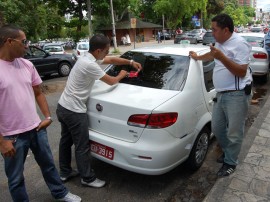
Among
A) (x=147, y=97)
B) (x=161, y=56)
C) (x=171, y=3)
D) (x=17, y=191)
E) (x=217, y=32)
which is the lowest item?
(x=17, y=191)

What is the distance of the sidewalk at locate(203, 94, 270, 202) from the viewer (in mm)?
3102

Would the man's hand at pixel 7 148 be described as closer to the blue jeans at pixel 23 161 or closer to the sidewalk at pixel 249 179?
the blue jeans at pixel 23 161

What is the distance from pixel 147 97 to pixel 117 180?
118cm

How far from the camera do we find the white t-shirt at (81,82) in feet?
10.3

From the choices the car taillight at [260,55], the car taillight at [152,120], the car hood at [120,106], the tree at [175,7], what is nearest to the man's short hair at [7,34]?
the car hood at [120,106]

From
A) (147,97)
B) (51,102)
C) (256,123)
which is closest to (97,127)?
(147,97)

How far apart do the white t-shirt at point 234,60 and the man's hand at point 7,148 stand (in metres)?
2.23

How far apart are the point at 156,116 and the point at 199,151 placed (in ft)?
3.68

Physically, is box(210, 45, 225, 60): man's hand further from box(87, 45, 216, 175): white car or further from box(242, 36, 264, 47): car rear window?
box(242, 36, 264, 47): car rear window

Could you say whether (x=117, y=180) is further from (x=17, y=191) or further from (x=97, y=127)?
(x=17, y=191)

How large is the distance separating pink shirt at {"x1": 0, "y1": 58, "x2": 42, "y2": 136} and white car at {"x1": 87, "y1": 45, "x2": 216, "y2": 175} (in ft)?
2.89

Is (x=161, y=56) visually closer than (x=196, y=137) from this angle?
No

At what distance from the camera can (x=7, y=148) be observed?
244 cm

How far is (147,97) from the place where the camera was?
3236mm
